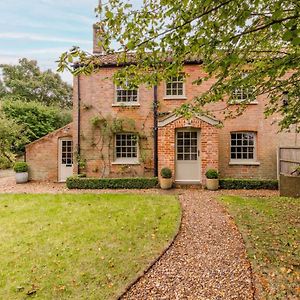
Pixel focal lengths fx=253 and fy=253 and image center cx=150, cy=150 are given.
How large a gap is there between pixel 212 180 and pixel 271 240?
650cm

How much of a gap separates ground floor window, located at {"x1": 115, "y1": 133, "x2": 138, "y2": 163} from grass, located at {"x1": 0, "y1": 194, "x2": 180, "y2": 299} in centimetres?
477

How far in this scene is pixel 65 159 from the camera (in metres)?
15.4

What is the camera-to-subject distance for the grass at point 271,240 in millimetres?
3983

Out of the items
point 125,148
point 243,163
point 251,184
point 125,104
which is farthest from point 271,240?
point 125,104

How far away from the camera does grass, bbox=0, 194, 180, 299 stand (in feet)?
13.3

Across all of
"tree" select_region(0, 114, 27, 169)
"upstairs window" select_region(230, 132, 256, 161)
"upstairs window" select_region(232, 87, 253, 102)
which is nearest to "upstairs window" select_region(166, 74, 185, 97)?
"upstairs window" select_region(230, 132, 256, 161)

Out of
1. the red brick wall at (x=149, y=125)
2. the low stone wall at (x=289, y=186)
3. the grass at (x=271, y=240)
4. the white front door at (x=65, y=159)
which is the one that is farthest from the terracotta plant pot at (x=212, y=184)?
the white front door at (x=65, y=159)

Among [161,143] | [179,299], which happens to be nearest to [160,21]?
[179,299]

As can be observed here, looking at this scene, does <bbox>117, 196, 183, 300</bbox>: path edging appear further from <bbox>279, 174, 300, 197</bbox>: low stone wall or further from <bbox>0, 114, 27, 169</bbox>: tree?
<bbox>0, 114, 27, 169</bbox>: tree

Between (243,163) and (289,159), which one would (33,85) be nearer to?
(243,163)

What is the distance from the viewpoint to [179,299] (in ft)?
12.1

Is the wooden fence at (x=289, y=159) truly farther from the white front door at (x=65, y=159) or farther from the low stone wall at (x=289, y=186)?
the white front door at (x=65, y=159)

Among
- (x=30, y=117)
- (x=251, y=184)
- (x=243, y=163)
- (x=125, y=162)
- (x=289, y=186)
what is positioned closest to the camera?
(x=289, y=186)

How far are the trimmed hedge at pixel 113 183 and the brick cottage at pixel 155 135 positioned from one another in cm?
95
